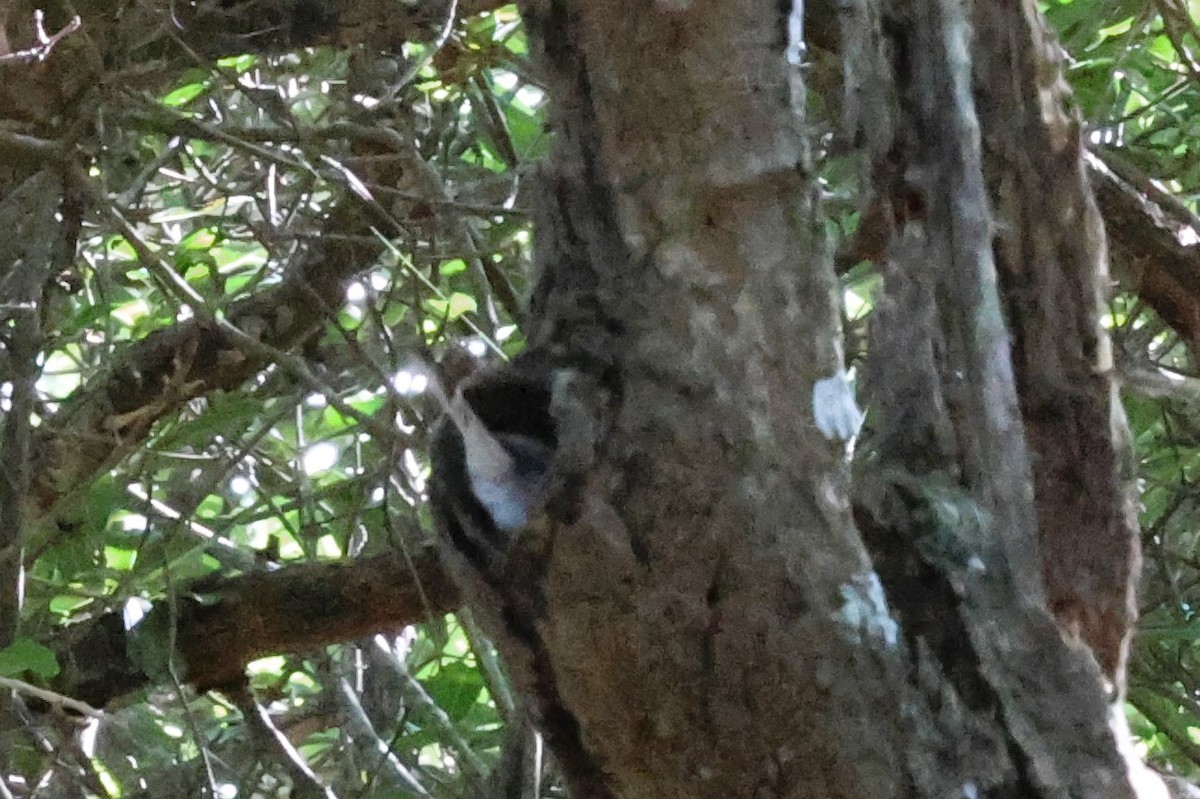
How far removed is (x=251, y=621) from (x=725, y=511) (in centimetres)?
73

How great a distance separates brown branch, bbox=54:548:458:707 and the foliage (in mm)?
21

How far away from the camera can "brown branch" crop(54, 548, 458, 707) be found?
1.12m

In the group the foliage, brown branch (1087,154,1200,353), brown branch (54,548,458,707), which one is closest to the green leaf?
the foliage

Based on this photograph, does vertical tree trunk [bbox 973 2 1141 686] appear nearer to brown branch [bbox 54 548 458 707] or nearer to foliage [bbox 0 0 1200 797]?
foliage [bbox 0 0 1200 797]

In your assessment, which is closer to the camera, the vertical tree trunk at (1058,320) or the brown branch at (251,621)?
the vertical tree trunk at (1058,320)

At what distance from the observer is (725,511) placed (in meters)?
0.52

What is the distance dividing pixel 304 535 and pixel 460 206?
1.18ft

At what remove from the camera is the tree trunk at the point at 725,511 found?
514mm

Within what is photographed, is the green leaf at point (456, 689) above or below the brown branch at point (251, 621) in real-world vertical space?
below

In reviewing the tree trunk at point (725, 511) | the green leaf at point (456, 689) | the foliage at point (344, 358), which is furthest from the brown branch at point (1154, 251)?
the green leaf at point (456, 689)

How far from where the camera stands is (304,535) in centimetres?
130

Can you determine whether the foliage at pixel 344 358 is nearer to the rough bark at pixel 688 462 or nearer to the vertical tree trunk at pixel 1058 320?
the vertical tree trunk at pixel 1058 320

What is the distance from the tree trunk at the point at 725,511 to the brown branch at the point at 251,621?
1.78ft

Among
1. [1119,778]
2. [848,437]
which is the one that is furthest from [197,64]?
[1119,778]
